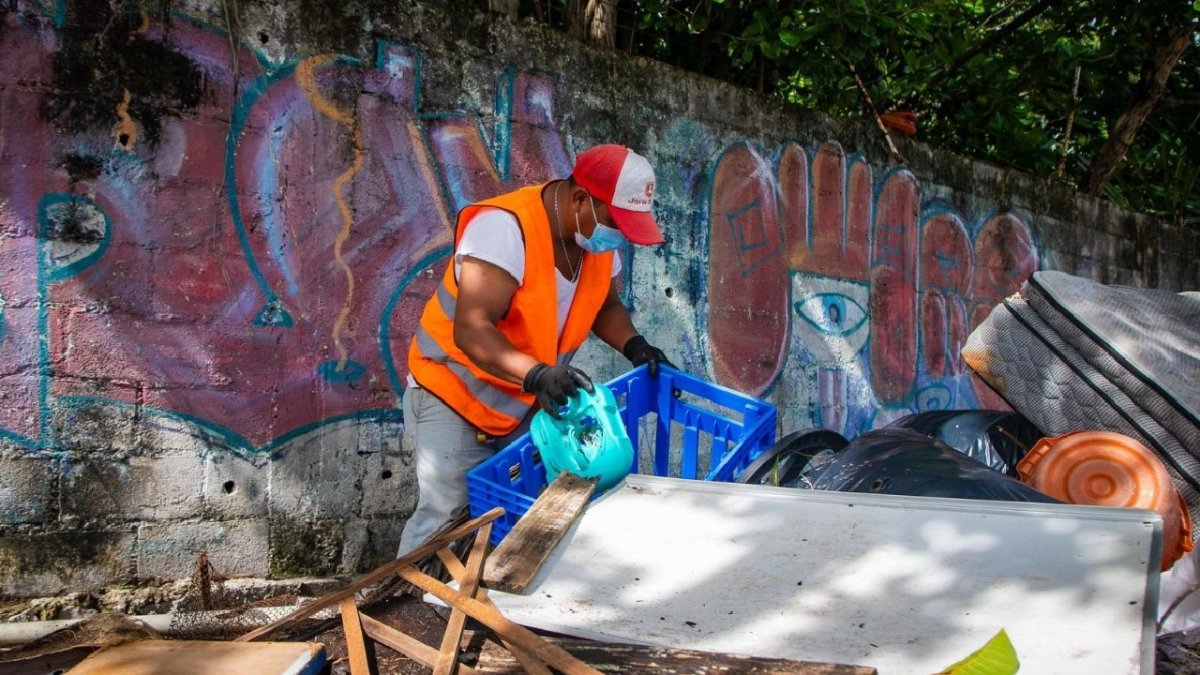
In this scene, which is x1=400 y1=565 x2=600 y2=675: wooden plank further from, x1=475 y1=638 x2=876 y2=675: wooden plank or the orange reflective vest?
the orange reflective vest

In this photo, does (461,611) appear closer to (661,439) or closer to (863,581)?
(863,581)

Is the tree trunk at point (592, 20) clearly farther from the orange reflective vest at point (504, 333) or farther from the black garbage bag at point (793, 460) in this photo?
the black garbage bag at point (793, 460)

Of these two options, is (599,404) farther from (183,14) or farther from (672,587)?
(183,14)

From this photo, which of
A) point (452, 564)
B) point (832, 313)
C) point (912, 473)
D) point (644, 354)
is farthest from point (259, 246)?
point (832, 313)

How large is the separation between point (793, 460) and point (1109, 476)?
830 mm

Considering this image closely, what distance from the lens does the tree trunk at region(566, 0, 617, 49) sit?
4531 millimetres

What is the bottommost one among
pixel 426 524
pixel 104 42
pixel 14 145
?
pixel 426 524

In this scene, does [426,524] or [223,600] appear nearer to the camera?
[426,524]

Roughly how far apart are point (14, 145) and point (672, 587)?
2437 millimetres

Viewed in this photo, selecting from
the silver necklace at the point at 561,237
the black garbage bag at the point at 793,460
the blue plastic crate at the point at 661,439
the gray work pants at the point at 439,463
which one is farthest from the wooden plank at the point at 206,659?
the silver necklace at the point at 561,237

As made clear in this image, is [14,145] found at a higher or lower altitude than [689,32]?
lower

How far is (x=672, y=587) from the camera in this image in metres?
1.75

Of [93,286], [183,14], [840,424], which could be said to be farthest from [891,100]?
[93,286]

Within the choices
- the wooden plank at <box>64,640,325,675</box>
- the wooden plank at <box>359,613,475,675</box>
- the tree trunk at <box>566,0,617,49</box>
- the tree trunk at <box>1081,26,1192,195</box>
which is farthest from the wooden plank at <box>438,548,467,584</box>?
the tree trunk at <box>1081,26,1192,195</box>
